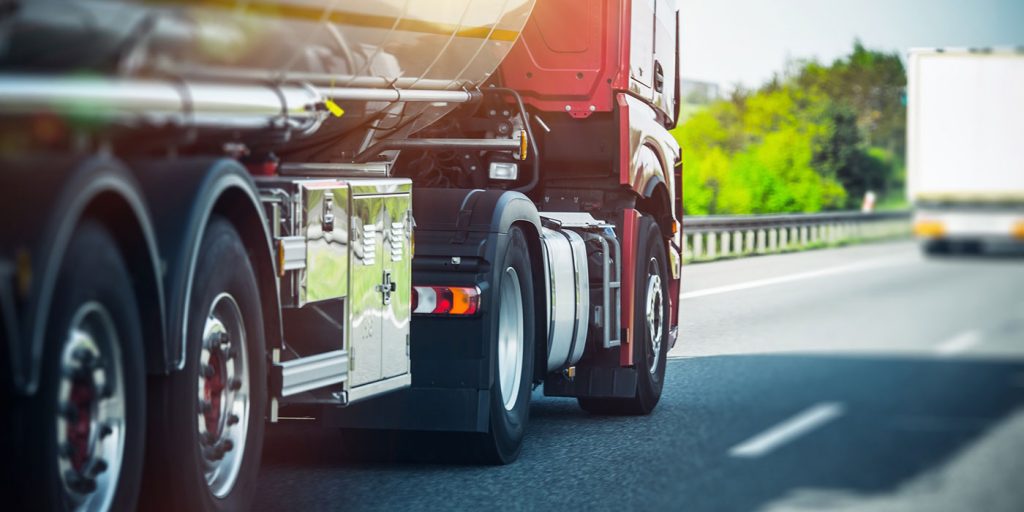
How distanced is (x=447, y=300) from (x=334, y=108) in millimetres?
1435

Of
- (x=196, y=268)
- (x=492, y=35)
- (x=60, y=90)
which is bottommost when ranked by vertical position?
(x=196, y=268)

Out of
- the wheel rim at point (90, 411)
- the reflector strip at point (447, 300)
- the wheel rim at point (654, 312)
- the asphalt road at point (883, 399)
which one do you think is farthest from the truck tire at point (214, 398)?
the wheel rim at point (654, 312)

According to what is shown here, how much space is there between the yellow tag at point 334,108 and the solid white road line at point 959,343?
481 cm

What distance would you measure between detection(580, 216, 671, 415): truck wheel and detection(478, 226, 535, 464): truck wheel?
5.56ft

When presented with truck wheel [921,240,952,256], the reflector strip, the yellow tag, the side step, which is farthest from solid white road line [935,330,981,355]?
the reflector strip

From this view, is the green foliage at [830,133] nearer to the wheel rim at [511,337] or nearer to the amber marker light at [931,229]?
the amber marker light at [931,229]

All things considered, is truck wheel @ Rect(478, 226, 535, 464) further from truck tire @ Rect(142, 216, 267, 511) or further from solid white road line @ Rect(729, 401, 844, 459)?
solid white road line @ Rect(729, 401, 844, 459)

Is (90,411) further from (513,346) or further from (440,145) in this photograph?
(440,145)

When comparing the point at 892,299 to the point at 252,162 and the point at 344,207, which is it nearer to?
the point at 252,162

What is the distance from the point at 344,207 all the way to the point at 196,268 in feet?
4.81

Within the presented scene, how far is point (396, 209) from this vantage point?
6.66m

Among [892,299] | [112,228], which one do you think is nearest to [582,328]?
[112,228]

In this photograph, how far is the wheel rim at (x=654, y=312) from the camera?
998 centimetres

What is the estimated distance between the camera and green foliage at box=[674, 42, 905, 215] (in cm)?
158
